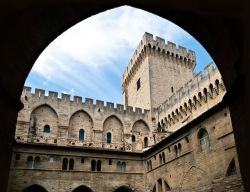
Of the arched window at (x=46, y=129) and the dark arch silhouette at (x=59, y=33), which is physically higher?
the arched window at (x=46, y=129)

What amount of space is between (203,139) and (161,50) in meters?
20.1

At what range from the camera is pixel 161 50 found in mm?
34906

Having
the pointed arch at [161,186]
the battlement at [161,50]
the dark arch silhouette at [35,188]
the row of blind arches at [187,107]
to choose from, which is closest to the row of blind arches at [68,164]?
the dark arch silhouette at [35,188]

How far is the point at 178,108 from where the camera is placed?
1056 inches

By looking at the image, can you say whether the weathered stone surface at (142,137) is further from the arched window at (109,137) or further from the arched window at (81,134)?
the arched window at (109,137)

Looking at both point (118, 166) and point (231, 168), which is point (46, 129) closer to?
point (118, 166)

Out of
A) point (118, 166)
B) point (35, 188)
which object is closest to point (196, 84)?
point (118, 166)

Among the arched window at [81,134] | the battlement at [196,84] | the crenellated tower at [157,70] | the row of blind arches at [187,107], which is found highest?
the crenellated tower at [157,70]

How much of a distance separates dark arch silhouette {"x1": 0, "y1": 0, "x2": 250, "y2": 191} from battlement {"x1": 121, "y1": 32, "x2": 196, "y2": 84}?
28629mm

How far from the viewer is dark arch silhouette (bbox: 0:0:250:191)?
4.90 meters

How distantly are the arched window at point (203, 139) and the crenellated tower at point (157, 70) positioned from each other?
14.8 meters

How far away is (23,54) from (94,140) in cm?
2291

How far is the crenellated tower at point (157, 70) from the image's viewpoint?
3262cm

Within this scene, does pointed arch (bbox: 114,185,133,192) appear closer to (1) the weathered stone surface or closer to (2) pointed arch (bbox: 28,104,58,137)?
(1) the weathered stone surface
